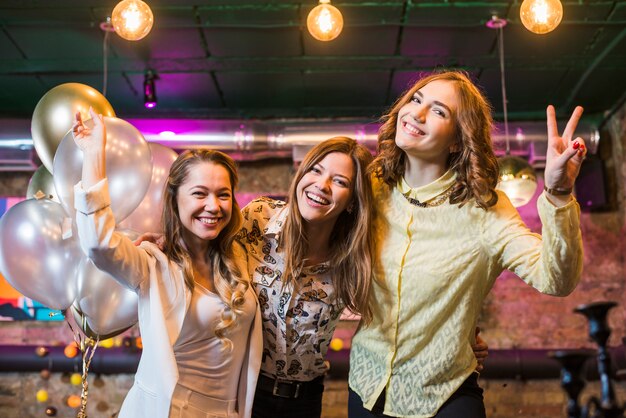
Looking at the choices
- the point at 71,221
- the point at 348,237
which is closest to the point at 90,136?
the point at 348,237

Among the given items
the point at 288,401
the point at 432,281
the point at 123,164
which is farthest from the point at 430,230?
the point at 123,164

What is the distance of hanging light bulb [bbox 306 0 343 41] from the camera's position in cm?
352

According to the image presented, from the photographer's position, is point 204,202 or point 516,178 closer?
point 204,202

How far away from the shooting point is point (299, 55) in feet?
15.5

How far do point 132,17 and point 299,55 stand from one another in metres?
1.55

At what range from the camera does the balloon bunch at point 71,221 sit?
285 centimetres

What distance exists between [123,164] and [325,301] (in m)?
1.05

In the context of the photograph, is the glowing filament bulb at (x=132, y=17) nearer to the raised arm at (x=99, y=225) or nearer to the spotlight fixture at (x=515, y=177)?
the raised arm at (x=99, y=225)

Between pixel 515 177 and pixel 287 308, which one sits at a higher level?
pixel 515 177

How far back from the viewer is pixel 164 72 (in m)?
5.00

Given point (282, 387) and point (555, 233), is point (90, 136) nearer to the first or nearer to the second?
point (282, 387)

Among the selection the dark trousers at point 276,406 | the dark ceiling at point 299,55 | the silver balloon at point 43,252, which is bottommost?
the dark trousers at point 276,406

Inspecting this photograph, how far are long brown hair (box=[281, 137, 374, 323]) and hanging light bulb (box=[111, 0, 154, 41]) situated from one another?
1.50 metres

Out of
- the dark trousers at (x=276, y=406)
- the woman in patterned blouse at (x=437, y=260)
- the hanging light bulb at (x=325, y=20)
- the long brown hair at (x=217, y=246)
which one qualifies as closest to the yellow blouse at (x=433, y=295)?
the woman in patterned blouse at (x=437, y=260)
